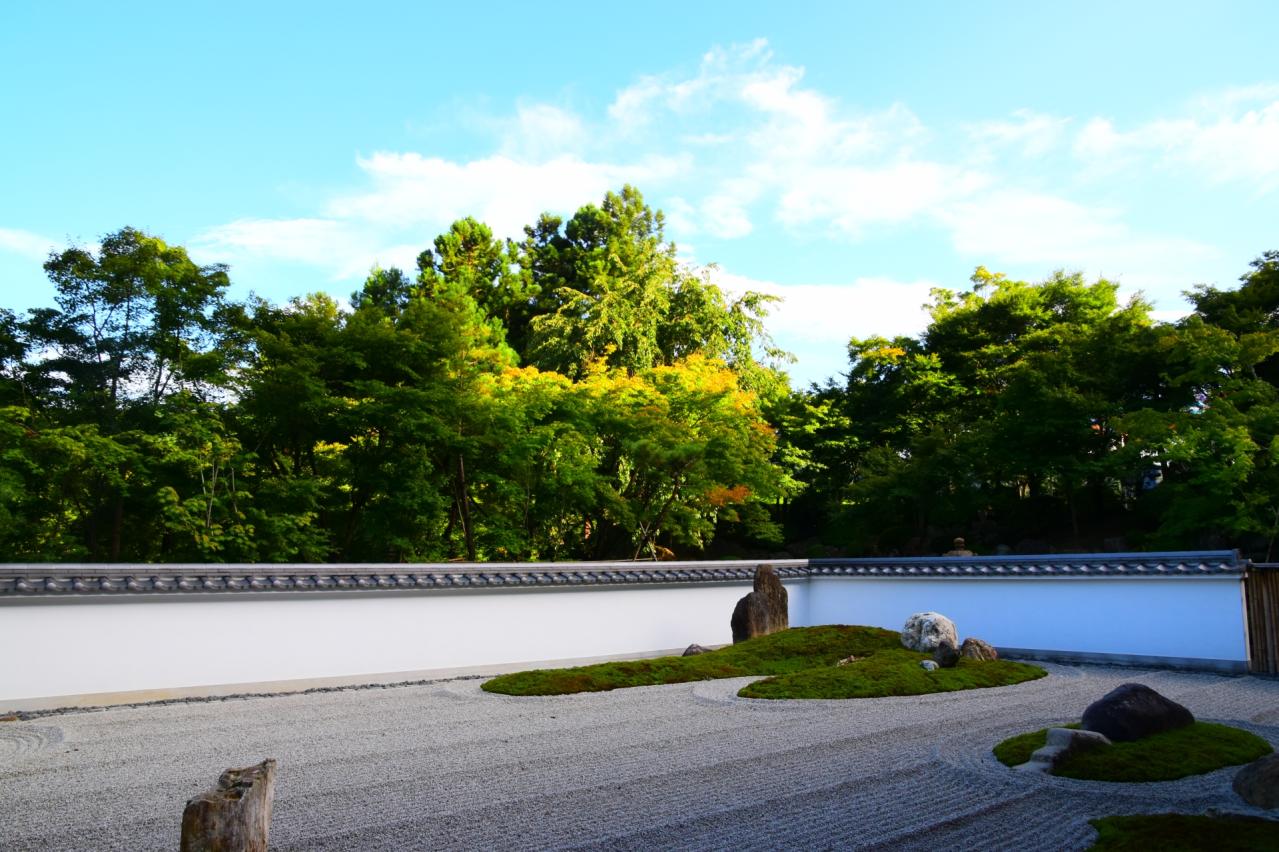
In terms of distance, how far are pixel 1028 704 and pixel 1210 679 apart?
3.00 metres

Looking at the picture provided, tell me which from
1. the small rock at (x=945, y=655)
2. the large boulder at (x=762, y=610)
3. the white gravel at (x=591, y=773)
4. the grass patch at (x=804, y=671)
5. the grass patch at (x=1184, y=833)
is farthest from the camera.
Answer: the large boulder at (x=762, y=610)

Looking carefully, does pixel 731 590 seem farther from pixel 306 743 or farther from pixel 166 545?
pixel 166 545

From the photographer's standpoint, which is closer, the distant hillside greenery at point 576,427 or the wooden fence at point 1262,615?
the wooden fence at point 1262,615

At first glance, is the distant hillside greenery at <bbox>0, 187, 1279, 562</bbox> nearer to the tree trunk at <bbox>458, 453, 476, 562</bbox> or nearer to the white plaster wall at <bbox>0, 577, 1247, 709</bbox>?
the tree trunk at <bbox>458, 453, 476, 562</bbox>

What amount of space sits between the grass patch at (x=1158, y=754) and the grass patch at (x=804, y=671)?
2.55m

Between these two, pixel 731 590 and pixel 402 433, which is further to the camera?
pixel 402 433

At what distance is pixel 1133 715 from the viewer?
209 inches

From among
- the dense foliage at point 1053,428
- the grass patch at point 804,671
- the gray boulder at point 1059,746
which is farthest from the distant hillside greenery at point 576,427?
the gray boulder at point 1059,746

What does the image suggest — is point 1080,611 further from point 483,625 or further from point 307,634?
point 307,634

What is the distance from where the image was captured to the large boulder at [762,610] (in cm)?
1117

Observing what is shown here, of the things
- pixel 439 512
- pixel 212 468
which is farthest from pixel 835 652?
pixel 212 468

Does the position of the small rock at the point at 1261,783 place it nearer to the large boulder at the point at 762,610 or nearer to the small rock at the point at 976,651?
the small rock at the point at 976,651

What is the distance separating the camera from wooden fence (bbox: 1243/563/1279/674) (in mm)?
9148

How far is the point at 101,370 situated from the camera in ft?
42.7
